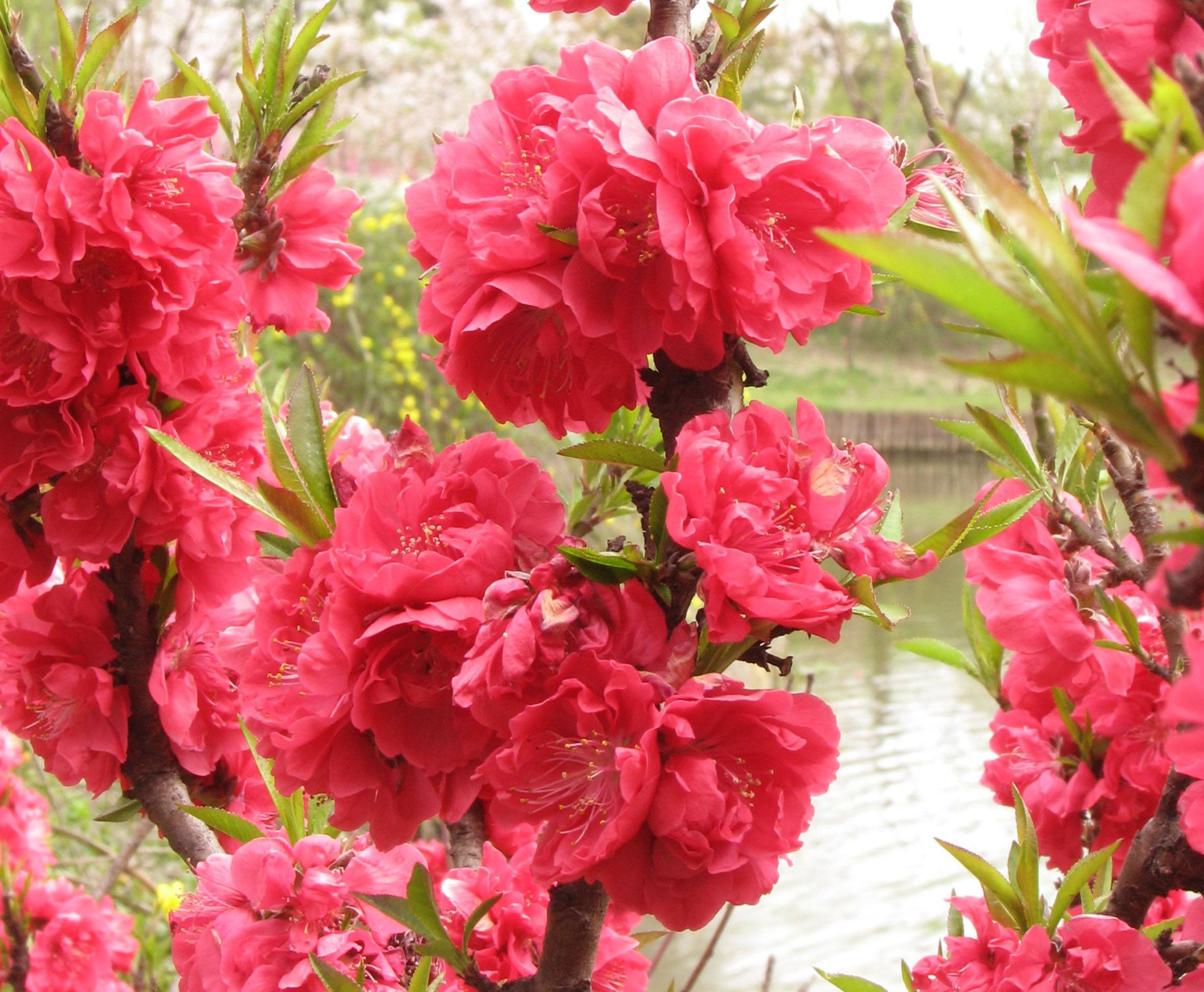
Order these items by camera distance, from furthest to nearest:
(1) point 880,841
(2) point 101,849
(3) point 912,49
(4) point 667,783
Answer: (1) point 880,841
(2) point 101,849
(3) point 912,49
(4) point 667,783

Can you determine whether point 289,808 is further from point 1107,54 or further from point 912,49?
point 912,49

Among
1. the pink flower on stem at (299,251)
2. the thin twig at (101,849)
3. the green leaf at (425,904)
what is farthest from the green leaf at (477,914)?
the thin twig at (101,849)

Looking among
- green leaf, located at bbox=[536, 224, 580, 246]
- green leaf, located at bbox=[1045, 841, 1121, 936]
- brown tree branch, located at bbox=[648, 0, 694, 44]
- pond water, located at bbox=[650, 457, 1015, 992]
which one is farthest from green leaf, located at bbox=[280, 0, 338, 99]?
pond water, located at bbox=[650, 457, 1015, 992]

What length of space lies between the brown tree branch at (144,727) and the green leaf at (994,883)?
1.66 ft

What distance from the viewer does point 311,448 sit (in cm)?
59

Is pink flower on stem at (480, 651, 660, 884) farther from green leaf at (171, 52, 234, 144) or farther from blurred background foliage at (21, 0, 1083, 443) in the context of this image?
blurred background foliage at (21, 0, 1083, 443)

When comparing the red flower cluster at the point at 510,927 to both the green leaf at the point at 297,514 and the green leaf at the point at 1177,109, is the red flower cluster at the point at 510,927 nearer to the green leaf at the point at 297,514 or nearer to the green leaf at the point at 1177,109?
the green leaf at the point at 297,514

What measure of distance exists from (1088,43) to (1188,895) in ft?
2.69

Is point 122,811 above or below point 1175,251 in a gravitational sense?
below

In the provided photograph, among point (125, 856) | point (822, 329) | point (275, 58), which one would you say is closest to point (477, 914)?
point (275, 58)

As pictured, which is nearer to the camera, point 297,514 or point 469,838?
Result: point 297,514

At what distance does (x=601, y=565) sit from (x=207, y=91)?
55 cm

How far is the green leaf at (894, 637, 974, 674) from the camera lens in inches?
36.2

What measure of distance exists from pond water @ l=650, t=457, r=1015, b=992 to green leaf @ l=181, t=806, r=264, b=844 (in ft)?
3.31
